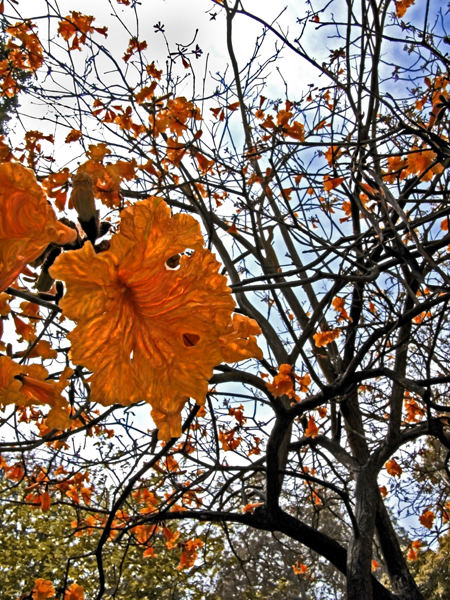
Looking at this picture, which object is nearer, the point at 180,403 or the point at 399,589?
the point at 180,403

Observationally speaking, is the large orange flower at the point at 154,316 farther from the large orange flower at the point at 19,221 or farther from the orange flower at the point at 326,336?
the orange flower at the point at 326,336

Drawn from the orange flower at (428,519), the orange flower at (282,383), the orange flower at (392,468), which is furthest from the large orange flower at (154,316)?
the orange flower at (428,519)

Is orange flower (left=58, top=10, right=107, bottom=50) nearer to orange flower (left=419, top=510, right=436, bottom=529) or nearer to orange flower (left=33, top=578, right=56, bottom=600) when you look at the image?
orange flower (left=33, top=578, right=56, bottom=600)

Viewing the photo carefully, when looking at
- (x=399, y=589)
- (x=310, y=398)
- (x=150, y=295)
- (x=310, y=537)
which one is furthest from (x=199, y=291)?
(x=399, y=589)

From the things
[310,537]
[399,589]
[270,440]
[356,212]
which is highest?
[356,212]

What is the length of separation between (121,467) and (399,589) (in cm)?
259

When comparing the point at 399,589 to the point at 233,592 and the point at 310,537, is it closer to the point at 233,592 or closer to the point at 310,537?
the point at 310,537

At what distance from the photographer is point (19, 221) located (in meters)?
0.68

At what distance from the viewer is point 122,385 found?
84 cm

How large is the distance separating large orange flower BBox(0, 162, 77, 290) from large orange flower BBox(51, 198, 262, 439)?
0.08 meters

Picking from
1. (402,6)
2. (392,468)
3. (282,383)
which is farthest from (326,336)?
(402,6)

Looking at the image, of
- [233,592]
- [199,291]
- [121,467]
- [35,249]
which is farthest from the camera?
[233,592]

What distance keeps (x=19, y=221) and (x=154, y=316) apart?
0.98 feet

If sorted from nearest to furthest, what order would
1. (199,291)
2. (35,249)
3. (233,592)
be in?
1. (35,249)
2. (199,291)
3. (233,592)
